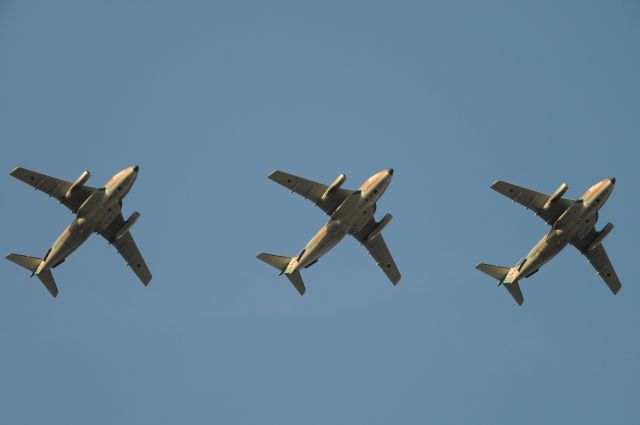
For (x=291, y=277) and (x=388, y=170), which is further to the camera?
(x=291, y=277)

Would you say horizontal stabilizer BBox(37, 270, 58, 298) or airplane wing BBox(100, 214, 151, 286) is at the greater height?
airplane wing BBox(100, 214, 151, 286)

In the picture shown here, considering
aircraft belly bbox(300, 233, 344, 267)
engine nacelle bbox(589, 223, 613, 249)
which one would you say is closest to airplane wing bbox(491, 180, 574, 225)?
engine nacelle bbox(589, 223, 613, 249)

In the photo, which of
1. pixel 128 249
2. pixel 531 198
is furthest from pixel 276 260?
pixel 531 198

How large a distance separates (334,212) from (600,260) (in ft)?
78.7

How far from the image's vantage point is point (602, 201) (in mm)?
96750

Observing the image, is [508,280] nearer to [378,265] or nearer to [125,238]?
[378,265]

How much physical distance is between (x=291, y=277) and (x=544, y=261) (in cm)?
2099

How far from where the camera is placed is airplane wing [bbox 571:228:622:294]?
340 feet

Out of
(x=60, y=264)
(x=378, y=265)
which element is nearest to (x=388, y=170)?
(x=378, y=265)

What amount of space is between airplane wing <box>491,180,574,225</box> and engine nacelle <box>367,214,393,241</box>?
8.91 meters

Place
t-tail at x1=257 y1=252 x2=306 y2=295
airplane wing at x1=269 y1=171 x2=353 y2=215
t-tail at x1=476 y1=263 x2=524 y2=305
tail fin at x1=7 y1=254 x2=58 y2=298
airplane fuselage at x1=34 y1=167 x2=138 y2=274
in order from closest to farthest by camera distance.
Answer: airplane fuselage at x1=34 y1=167 x2=138 y2=274, airplane wing at x1=269 y1=171 x2=353 y2=215, tail fin at x1=7 y1=254 x2=58 y2=298, t-tail at x1=257 y1=252 x2=306 y2=295, t-tail at x1=476 y1=263 x2=524 y2=305

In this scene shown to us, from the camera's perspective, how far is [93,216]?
98062 millimetres

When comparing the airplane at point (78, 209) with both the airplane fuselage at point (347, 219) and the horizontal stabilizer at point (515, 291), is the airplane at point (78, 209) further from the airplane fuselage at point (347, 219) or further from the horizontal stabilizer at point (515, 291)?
the horizontal stabilizer at point (515, 291)

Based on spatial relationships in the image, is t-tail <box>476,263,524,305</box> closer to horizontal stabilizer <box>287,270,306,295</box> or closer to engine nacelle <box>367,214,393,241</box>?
engine nacelle <box>367,214,393,241</box>
